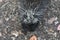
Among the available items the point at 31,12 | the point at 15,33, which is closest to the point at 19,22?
the point at 15,33

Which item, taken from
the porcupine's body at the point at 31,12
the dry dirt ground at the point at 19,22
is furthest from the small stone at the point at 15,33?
the porcupine's body at the point at 31,12

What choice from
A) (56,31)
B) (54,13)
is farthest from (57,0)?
(56,31)

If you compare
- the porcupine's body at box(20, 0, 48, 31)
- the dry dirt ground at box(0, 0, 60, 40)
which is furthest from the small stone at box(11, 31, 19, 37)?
the porcupine's body at box(20, 0, 48, 31)

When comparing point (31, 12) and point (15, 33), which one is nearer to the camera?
point (31, 12)

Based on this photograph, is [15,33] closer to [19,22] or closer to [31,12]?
[19,22]

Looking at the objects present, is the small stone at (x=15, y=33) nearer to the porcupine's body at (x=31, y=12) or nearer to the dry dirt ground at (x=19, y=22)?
the dry dirt ground at (x=19, y=22)

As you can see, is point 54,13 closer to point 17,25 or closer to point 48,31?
point 48,31
